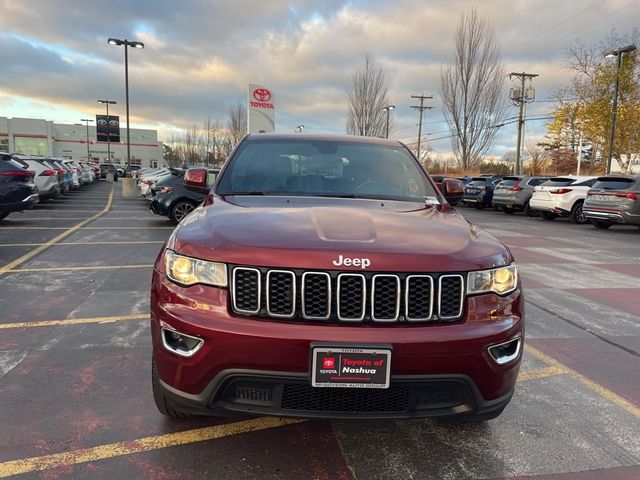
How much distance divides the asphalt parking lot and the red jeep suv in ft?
1.40

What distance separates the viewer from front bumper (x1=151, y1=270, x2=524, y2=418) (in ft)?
7.11

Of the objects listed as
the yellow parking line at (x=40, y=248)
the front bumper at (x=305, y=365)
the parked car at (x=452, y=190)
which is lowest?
the yellow parking line at (x=40, y=248)

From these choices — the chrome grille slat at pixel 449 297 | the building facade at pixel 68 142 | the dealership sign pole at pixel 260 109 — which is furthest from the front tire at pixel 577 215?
the building facade at pixel 68 142

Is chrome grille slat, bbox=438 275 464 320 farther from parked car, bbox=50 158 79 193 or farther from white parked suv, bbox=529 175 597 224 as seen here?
parked car, bbox=50 158 79 193

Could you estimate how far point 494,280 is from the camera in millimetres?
2473

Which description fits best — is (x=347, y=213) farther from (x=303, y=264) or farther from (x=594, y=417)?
(x=594, y=417)

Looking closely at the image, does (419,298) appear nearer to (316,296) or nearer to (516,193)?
(316,296)

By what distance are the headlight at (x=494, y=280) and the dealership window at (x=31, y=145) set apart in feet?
298

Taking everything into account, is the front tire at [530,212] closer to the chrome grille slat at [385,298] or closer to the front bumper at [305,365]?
the front bumper at [305,365]

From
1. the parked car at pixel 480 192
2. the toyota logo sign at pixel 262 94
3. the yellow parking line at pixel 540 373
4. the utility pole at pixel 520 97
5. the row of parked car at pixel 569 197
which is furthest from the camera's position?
the utility pole at pixel 520 97

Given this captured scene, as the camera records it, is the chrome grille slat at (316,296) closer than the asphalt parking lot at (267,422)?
Yes

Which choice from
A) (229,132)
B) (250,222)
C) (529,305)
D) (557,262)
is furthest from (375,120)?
(250,222)

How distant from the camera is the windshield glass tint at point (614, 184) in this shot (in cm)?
1393

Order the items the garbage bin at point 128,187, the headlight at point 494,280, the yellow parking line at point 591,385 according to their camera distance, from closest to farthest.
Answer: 1. the headlight at point 494,280
2. the yellow parking line at point 591,385
3. the garbage bin at point 128,187
